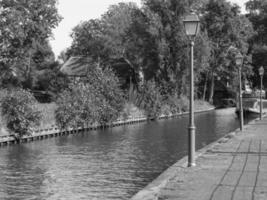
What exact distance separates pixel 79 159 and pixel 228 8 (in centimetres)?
5901

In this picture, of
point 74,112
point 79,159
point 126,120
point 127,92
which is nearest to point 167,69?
point 127,92

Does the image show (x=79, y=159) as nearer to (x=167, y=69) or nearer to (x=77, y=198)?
(x=77, y=198)

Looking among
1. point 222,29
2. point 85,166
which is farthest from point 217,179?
point 222,29

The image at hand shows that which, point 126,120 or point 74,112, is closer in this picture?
point 74,112

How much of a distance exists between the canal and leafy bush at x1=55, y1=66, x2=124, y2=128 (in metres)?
4.12

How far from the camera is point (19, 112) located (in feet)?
85.3

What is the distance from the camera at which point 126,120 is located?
42.3m

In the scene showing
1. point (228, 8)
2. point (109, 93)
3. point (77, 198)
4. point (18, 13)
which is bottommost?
point (77, 198)

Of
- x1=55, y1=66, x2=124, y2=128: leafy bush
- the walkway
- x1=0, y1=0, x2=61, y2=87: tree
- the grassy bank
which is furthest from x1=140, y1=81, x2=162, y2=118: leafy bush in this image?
the walkway

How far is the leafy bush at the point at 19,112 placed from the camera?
84.0ft

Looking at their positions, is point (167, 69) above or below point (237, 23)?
below

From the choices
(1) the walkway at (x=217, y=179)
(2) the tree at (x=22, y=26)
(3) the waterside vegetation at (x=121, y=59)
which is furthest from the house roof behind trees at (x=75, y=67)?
(1) the walkway at (x=217, y=179)

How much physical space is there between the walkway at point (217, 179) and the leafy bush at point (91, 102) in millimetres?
16879

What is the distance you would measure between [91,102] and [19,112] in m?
9.14
